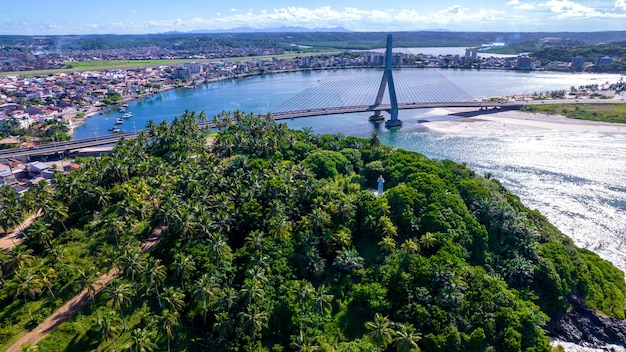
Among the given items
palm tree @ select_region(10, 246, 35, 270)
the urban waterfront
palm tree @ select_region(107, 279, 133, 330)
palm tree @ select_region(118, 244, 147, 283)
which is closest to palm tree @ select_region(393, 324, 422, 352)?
palm tree @ select_region(107, 279, 133, 330)

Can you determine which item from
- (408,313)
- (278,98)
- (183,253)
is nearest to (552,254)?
(408,313)

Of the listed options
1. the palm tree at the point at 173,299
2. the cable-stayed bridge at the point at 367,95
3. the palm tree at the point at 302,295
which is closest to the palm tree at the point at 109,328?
the palm tree at the point at 173,299

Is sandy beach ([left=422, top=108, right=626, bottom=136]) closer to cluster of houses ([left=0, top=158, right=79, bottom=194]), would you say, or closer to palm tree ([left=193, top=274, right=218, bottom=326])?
palm tree ([left=193, top=274, right=218, bottom=326])

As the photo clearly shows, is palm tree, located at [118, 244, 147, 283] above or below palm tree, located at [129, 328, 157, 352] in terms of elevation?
above

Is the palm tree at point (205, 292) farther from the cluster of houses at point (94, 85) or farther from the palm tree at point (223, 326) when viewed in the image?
the cluster of houses at point (94, 85)

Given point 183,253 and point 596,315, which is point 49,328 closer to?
point 183,253

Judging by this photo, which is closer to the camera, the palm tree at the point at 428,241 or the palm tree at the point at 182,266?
the palm tree at the point at 182,266
